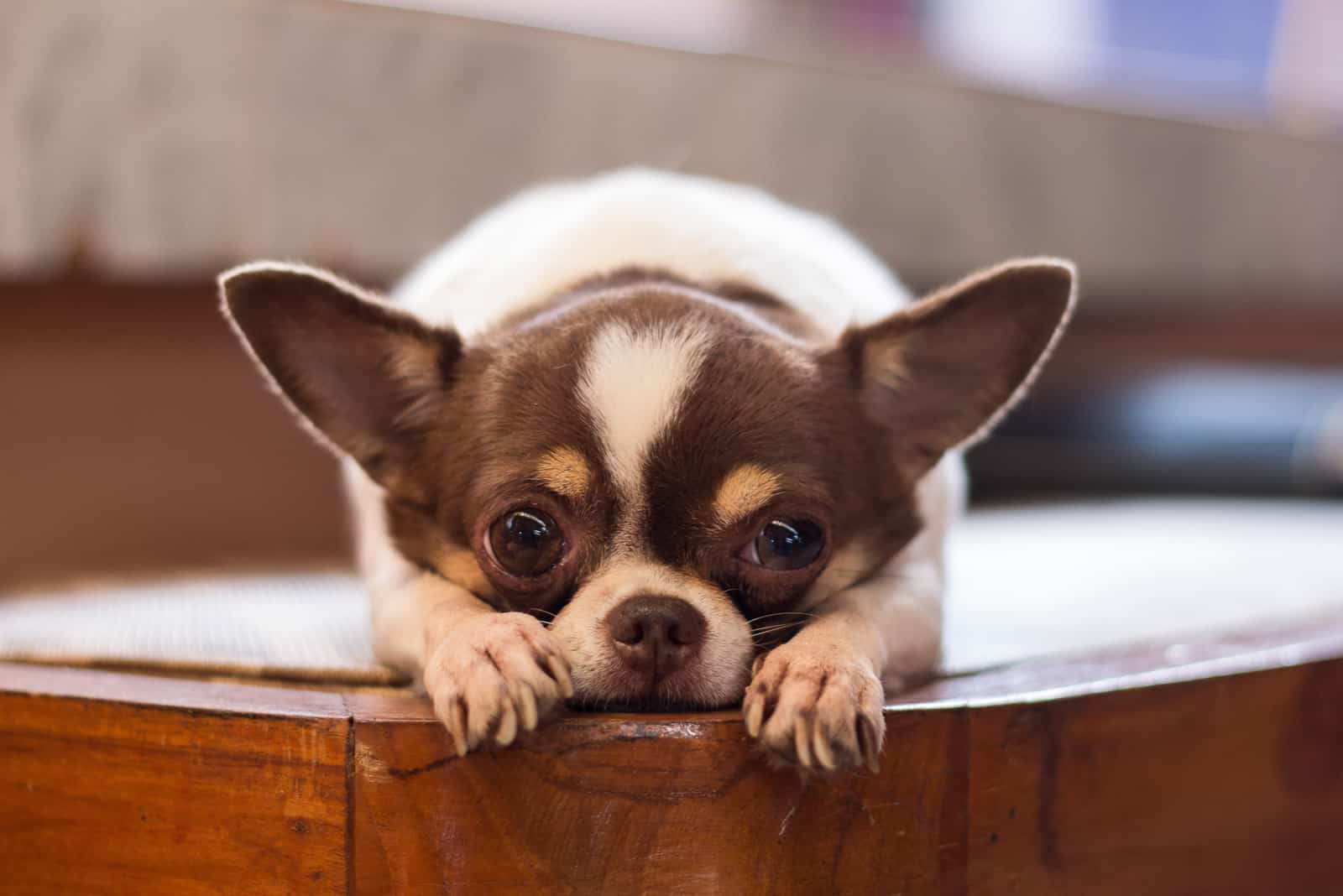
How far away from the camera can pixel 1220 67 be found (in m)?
6.62

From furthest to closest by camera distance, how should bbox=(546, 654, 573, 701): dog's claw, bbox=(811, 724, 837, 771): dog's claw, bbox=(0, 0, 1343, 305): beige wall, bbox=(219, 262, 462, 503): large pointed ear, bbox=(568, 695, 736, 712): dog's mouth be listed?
bbox=(0, 0, 1343, 305): beige wall < bbox=(219, 262, 462, 503): large pointed ear < bbox=(568, 695, 736, 712): dog's mouth < bbox=(546, 654, 573, 701): dog's claw < bbox=(811, 724, 837, 771): dog's claw

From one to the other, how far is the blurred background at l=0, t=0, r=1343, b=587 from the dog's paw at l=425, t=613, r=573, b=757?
91.1 inches

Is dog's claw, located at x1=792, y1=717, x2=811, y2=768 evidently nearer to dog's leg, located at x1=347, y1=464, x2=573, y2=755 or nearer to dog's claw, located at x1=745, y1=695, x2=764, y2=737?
dog's claw, located at x1=745, y1=695, x2=764, y2=737

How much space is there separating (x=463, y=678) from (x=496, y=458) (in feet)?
1.49

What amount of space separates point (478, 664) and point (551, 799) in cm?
20

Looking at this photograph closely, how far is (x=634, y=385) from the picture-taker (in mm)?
2002

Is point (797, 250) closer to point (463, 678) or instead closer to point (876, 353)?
point (876, 353)

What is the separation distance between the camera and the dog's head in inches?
76.5

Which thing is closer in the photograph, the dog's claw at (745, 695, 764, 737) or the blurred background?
the dog's claw at (745, 695, 764, 737)

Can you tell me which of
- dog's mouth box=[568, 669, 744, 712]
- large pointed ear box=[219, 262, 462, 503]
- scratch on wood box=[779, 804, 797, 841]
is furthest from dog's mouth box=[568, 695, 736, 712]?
large pointed ear box=[219, 262, 462, 503]

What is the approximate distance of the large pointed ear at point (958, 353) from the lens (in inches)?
85.6

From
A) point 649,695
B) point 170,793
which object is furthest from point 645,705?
point 170,793

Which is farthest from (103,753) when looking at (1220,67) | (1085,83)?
(1220,67)

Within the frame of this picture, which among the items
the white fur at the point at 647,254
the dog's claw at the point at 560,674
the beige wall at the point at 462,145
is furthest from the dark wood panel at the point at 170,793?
the beige wall at the point at 462,145
